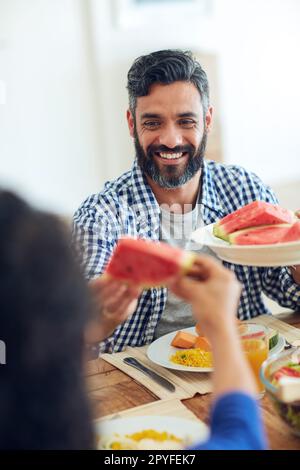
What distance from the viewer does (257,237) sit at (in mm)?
1577

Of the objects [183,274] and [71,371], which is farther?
[183,274]

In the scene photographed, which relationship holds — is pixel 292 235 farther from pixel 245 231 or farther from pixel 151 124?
pixel 151 124

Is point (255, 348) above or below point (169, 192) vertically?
below

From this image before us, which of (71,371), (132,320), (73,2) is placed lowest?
(132,320)

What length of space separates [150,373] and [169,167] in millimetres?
976

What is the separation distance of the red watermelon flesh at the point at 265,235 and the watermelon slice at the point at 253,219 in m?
0.02

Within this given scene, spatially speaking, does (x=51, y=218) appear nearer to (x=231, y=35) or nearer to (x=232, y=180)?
(x=232, y=180)

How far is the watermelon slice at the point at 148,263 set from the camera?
3.31 ft

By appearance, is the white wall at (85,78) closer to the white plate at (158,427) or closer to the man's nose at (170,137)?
the man's nose at (170,137)

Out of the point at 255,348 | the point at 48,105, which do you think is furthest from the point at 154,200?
the point at 48,105

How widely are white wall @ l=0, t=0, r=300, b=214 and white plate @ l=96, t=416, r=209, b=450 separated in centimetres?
316

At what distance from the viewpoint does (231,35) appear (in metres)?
5.04

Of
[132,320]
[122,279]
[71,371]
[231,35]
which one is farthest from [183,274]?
[231,35]

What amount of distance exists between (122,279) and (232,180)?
1.41m
